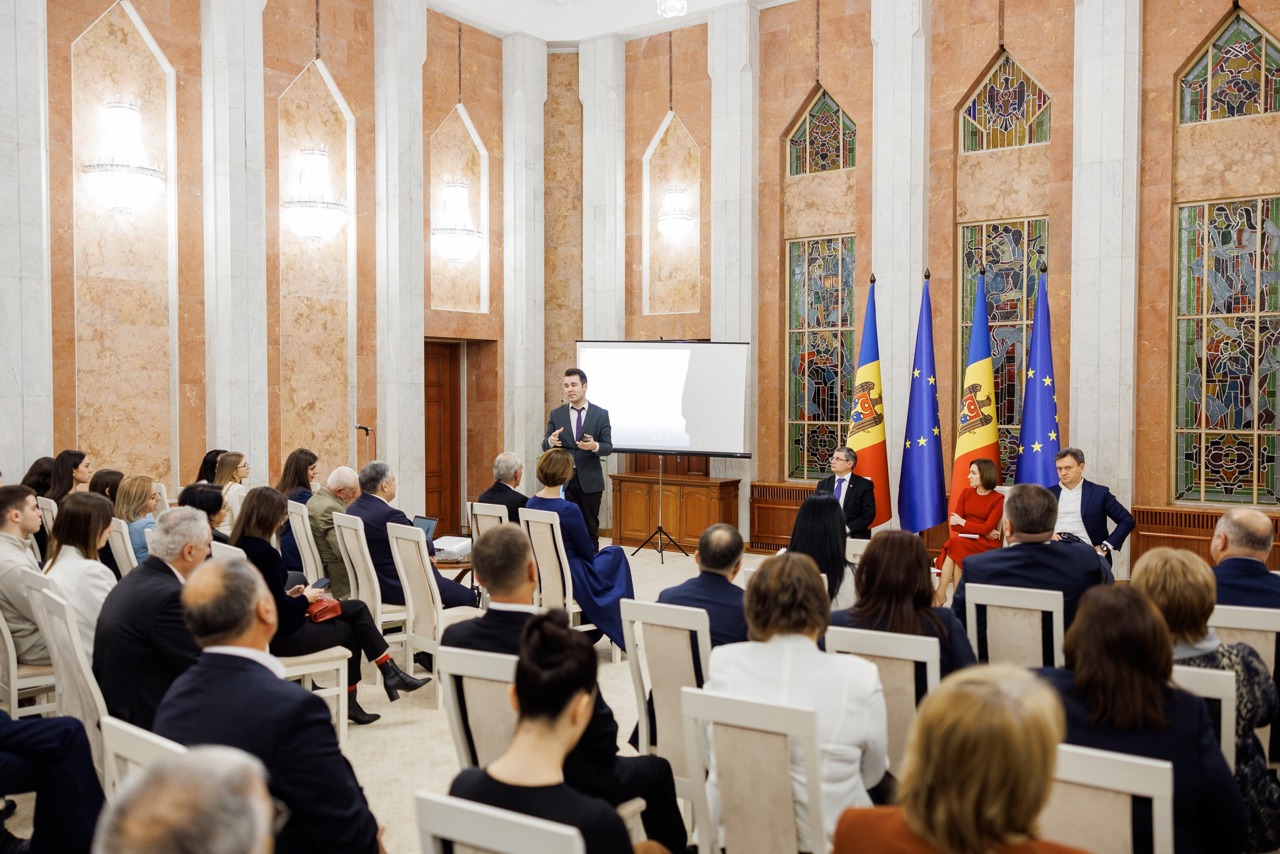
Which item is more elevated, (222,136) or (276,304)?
(222,136)

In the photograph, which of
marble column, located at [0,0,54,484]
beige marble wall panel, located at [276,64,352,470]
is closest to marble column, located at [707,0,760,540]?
beige marble wall panel, located at [276,64,352,470]

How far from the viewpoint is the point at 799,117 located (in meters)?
9.99

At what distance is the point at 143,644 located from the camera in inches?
125

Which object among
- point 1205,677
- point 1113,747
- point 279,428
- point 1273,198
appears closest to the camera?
point 1113,747

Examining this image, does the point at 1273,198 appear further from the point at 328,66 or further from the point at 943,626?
the point at 328,66

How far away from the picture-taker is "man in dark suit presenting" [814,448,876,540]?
7.41 metres

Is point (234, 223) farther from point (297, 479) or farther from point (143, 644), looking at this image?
point (143, 644)

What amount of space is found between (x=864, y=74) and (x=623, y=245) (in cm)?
302

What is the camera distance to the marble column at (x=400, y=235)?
379 inches

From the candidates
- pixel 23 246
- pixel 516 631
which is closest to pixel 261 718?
pixel 516 631

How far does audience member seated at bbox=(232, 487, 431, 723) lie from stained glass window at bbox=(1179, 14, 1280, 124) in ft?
24.0

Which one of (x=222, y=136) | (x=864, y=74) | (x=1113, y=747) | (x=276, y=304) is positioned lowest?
(x=1113, y=747)

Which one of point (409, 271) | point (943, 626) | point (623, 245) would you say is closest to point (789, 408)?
point (623, 245)

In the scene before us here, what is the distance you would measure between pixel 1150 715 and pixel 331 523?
4.54 meters
